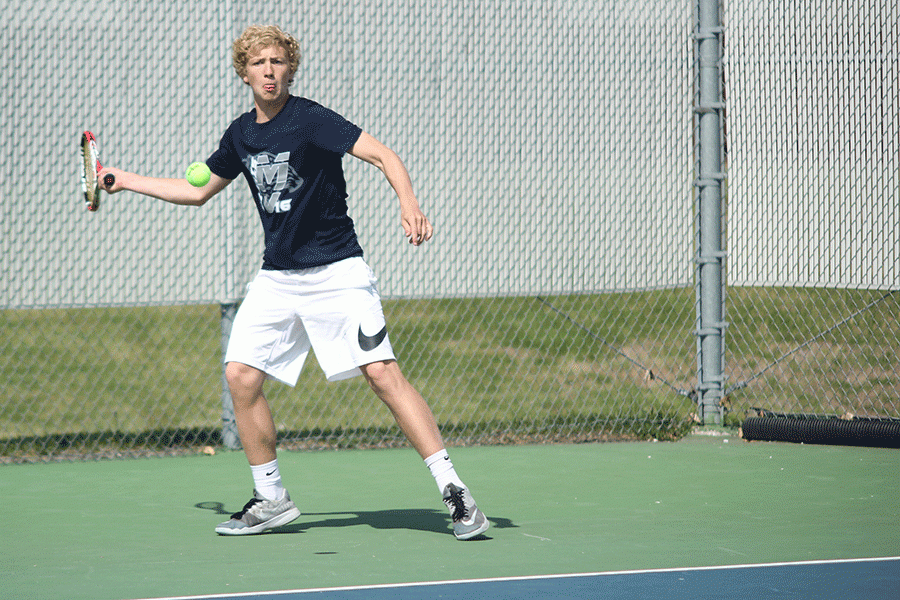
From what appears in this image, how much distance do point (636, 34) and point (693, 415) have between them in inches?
103

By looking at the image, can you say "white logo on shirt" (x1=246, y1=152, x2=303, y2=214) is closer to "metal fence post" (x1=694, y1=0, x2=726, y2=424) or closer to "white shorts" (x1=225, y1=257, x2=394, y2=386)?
"white shorts" (x1=225, y1=257, x2=394, y2=386)

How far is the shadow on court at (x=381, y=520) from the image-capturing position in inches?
205

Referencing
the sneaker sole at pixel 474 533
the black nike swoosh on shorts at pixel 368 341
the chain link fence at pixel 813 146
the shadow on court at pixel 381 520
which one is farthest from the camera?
the chain link fence at pixel 813 146

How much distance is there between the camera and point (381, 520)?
17.7 ft

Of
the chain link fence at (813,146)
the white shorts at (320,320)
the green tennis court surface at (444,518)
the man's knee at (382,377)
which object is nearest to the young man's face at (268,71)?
the white shorts at (320,320)

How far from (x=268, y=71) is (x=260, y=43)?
0.12m

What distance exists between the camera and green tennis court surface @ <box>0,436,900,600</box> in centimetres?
436

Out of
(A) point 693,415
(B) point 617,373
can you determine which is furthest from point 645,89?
(B) point 617,373

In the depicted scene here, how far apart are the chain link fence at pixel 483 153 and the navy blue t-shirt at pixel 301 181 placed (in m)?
2.46

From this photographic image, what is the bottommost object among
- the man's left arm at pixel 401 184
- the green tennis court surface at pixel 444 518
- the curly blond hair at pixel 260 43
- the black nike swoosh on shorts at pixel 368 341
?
the green tennis court surface at pixel 444 518

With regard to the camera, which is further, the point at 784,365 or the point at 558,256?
the point at 784,365

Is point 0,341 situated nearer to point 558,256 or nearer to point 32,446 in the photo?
point 32,446

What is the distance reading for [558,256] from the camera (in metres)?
8.05

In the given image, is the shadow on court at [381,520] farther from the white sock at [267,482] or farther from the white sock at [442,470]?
the white sock at [442,470]
